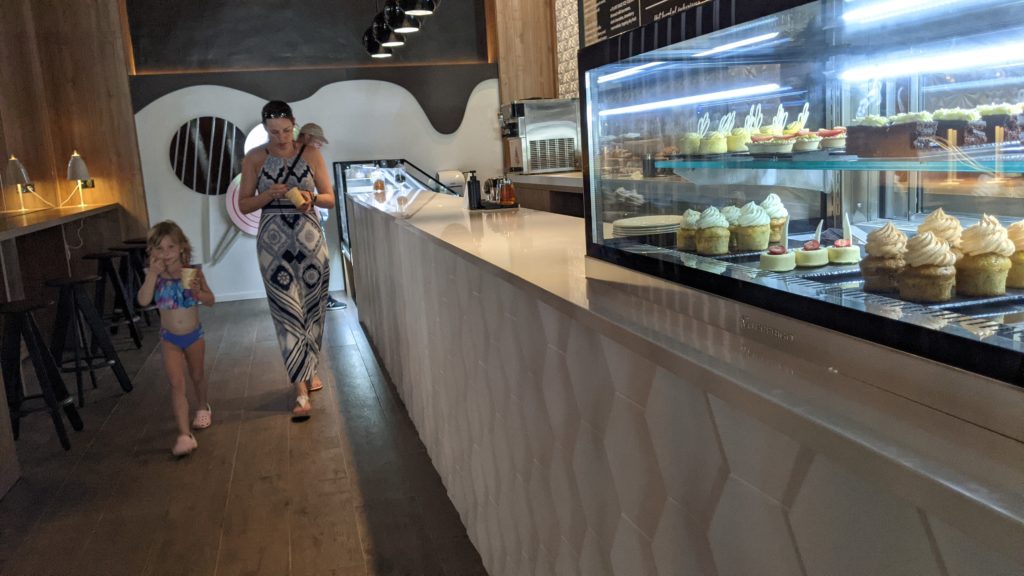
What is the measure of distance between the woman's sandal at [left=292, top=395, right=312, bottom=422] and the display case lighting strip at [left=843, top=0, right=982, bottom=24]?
3.57 m

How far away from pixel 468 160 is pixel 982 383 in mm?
8346

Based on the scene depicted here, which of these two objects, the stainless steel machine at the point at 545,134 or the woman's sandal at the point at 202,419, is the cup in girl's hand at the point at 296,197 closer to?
the woman's sandal at the point at 202,419

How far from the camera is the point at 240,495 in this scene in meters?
3.29

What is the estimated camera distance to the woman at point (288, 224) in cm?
410

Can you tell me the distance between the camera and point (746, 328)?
1247 mm

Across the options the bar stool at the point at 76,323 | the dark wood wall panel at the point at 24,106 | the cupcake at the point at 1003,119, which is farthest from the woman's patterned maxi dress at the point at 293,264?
the dark wood wall panel at the point at 24,106

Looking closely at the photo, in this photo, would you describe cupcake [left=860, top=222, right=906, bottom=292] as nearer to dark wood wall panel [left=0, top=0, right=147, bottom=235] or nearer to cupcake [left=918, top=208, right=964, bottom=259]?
cupcake [left=918, top=208, right=964, bottom=259]

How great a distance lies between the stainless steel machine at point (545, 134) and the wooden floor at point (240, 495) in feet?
10.8

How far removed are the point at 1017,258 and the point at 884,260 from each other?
172 millimetres

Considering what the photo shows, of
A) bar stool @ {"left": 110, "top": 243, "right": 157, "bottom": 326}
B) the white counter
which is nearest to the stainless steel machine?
bar stool @ {"left": 110, "top": 243, "right": 157, "bottom": 326}

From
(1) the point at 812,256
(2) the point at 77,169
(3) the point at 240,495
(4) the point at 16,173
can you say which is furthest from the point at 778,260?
(2) the point at 77,169

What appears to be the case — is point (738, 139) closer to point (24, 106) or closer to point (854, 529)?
point (854, 529)

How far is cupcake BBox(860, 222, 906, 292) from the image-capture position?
113 cm

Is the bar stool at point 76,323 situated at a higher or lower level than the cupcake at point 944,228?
lower
